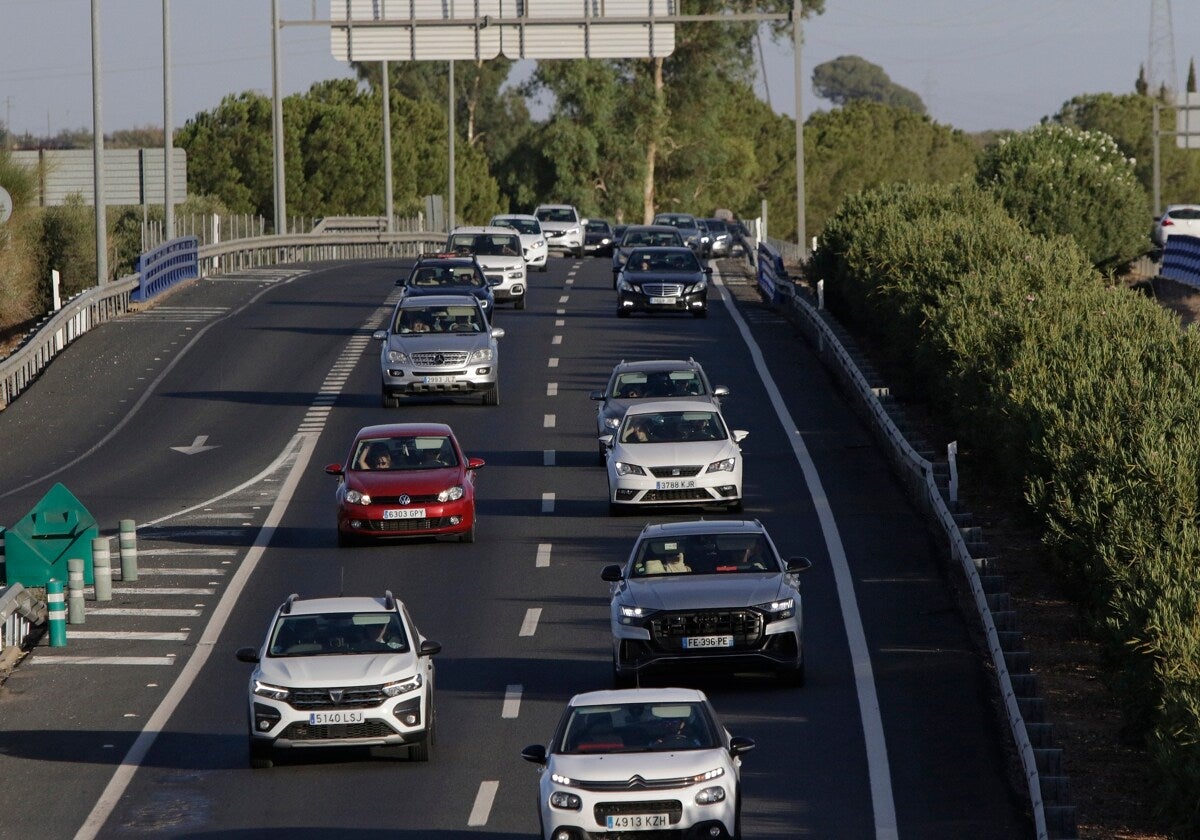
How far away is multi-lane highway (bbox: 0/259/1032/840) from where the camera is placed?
1564 centimetres

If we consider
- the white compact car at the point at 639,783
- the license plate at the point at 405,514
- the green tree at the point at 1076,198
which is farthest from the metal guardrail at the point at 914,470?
the green tree at the point at 1076,198

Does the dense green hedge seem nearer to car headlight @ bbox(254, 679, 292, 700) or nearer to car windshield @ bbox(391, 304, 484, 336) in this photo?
car headlight @ bbox(254, 679, 292, 700)

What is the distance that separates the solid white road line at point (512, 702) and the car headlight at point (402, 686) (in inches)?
61.9

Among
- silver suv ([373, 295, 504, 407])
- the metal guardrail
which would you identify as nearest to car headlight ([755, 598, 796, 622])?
the metal guardrail

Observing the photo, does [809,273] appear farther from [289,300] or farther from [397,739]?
[397,739]

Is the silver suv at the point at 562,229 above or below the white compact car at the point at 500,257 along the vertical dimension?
above

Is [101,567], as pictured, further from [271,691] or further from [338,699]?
[338,699]

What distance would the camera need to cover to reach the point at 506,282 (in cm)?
5147

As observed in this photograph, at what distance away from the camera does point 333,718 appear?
16594mm

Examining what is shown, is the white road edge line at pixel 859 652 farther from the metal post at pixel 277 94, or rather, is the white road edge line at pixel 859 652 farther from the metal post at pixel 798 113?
the metal post at pixel 277 94

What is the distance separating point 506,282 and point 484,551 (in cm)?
2599

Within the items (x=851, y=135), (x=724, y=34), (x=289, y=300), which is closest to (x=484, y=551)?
(x=289, y=300)

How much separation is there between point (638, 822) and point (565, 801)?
486 mm

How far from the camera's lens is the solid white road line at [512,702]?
1817 cm
